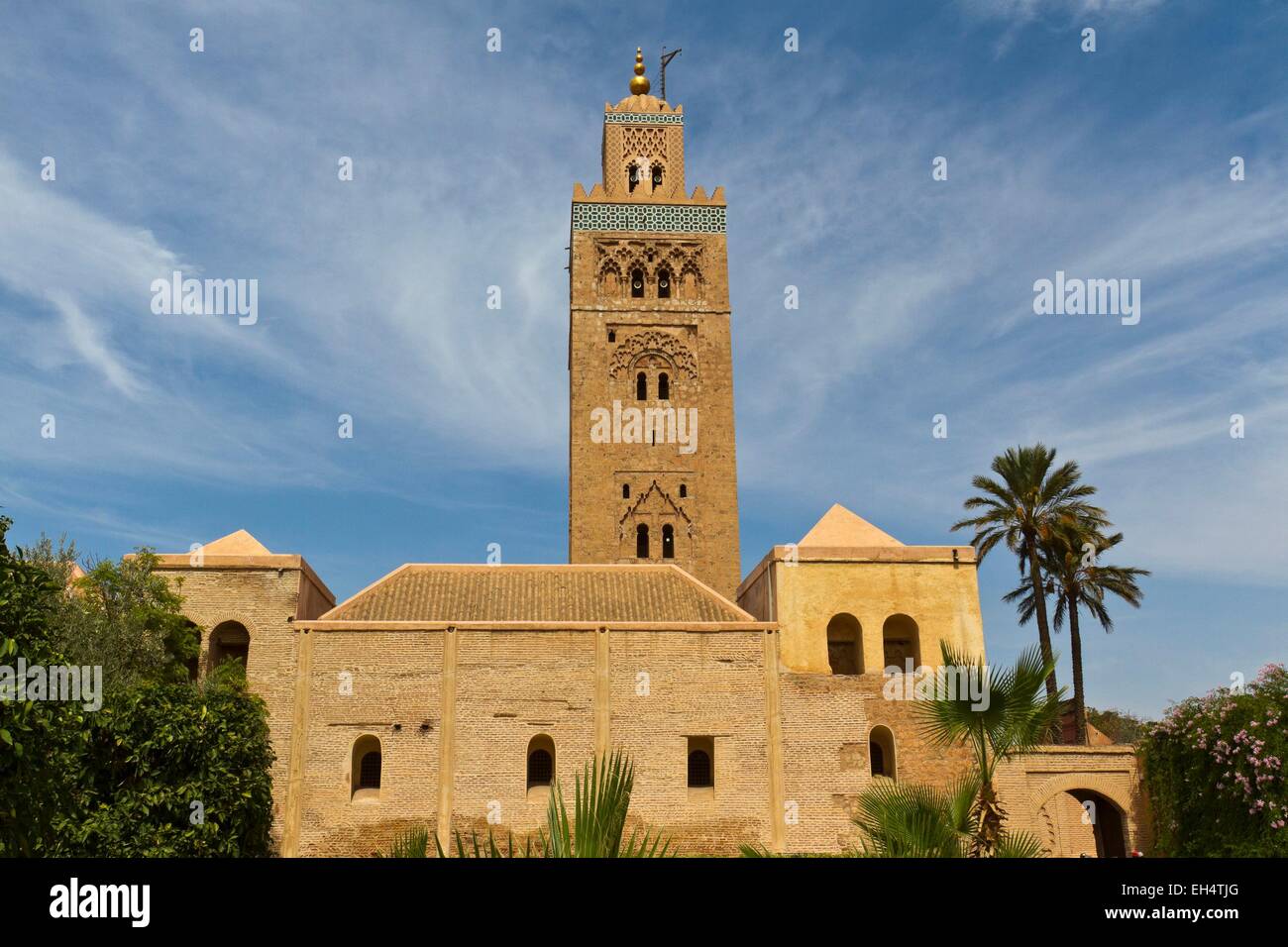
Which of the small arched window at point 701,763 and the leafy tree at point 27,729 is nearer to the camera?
the leafy tree at point 27,729

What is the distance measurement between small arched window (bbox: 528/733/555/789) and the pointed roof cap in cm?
741

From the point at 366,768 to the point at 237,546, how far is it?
20.6 feet

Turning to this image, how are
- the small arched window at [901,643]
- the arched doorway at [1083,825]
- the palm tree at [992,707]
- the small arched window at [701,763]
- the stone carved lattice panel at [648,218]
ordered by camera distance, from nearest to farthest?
the palm tree at [992,707], the small arched window at [701,763], the small arched window at [901,643], the arched doorway at [1083,825], the stone carved lattice panel at [648,218]

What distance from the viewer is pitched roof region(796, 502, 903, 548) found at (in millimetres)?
24297

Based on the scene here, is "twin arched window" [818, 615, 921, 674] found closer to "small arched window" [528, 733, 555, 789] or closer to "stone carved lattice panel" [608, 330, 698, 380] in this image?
"small arched window" [528, 733, 555, 789]

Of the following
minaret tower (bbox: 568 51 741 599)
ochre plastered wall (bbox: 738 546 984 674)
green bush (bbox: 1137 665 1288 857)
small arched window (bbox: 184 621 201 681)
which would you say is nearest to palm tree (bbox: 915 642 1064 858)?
green bush (bbox: 1137 665 1288 857)

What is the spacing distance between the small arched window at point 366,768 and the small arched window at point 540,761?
2.96 metres

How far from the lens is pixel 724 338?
33.2 metres

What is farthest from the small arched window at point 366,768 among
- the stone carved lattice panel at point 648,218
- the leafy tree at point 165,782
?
the stone carved lattice panel at point 648,218

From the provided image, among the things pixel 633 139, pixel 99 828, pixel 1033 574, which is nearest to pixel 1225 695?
pixel 1033 574

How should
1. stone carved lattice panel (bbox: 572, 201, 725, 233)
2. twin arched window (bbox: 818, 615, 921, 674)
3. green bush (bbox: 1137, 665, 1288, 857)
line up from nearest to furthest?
green bush (bbox: 1137, 665, 1288, 857) < twin arched window (bbox: 818, 615, 921, 674) < stone carved lattice panel (bbox: 572, 201, 725, 233)

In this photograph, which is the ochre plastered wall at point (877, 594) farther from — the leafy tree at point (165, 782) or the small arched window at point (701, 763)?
the leafy tree at point (165, 782)

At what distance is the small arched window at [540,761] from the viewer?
806 inches

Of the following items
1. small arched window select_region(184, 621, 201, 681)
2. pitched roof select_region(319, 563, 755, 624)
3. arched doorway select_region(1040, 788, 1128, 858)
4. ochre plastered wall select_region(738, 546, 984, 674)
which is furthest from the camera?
arched doorway select_region(1040, 788, 1128, 858)
